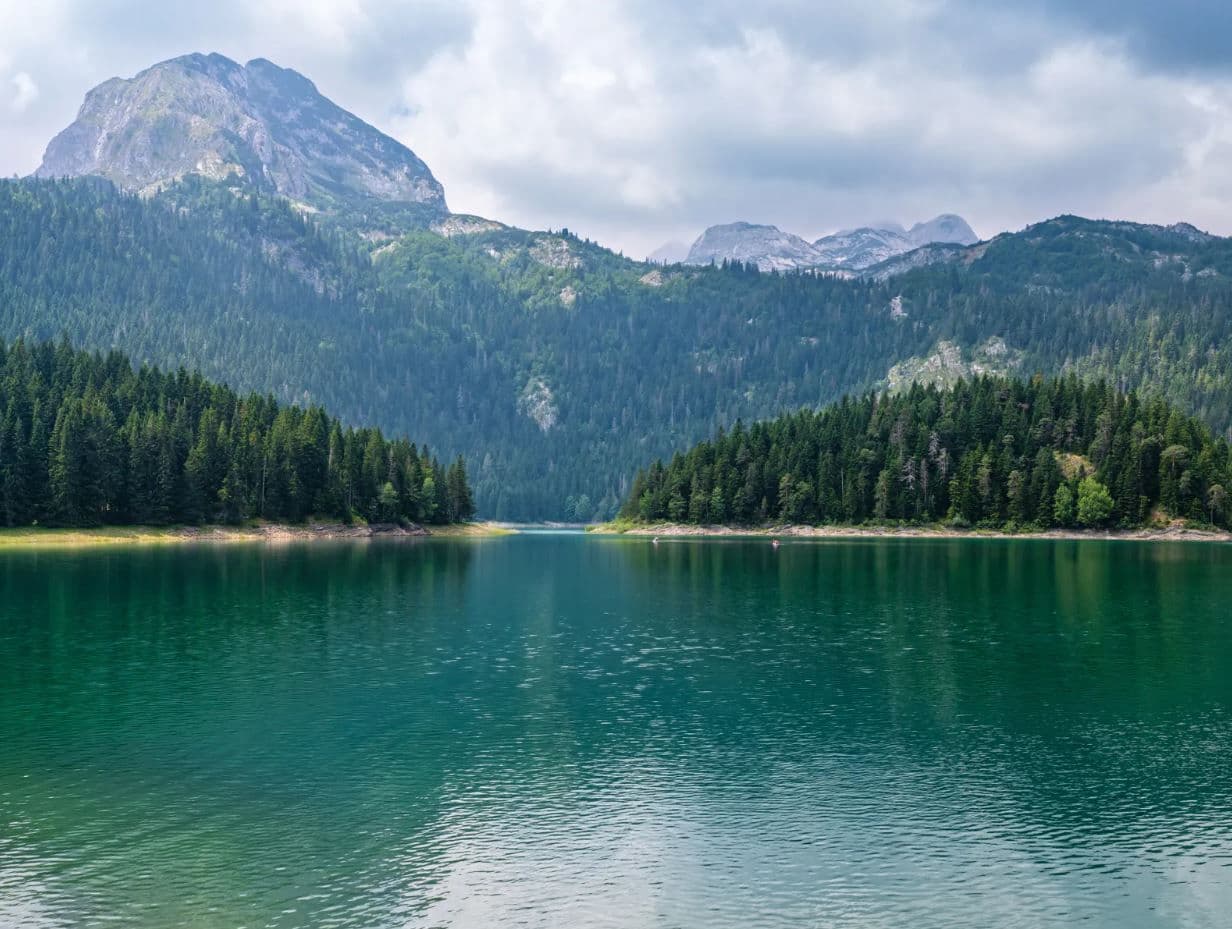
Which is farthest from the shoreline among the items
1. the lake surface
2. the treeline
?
the lake surface

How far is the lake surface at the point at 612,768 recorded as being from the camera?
25.6 metres

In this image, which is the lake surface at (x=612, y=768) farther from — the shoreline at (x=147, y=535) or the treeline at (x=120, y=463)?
the treeline at (x=120, y=463)

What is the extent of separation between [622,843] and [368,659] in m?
33.0

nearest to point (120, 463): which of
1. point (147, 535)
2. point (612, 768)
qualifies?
point (147, 535)

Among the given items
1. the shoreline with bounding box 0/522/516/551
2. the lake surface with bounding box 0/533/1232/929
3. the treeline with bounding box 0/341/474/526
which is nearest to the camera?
the lake surface with bounding box 0/533/1232/929

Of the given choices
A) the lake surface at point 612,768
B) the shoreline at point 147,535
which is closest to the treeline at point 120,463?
the shoreline at point 147,535

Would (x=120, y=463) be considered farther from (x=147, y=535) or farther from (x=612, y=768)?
(x=612, y=768)

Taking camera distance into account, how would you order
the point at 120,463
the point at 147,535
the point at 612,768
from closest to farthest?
the point at 612,768
the point at 120,463
the point at 147,535

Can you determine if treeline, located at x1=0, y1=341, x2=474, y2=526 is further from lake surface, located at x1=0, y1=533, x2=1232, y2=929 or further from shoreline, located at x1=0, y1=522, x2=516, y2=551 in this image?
lake surface, located at x1=0, y1=533, x2=1232, y2=929

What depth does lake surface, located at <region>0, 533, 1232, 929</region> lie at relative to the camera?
25.6m

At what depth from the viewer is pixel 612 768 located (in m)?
36.7

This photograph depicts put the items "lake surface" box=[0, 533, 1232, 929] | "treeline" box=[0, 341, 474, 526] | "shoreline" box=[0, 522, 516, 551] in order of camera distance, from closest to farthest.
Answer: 1. "lake surface" box=[0, 533, 1232, 929]
2. "shoreline" box=[0, 522, 516, 551]
3. "treeline" box=[0, 341, 474, 526]

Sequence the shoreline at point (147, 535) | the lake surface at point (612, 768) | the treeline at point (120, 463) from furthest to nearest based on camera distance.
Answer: the treeline at point (120, 463) < the shoreline at point (147, 535) < the lake surface at point (612, 768)

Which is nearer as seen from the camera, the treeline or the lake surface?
the lake surface
